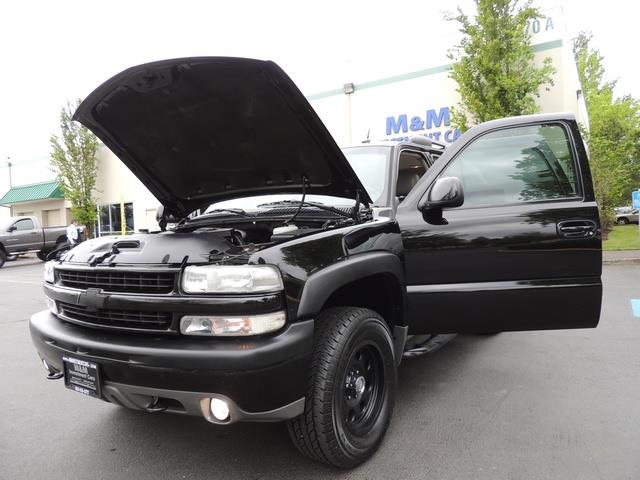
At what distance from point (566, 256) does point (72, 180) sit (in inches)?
1004

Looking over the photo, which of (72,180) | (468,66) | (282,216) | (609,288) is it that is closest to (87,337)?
(282,216)

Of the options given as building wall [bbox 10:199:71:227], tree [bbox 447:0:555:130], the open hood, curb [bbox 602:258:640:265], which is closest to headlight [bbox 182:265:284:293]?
the open hood

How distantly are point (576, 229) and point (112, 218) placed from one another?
2540 centimetres

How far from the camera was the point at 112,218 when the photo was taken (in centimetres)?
2502

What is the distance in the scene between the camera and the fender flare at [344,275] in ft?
7.32

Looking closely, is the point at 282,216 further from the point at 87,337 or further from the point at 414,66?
the point at 414,66

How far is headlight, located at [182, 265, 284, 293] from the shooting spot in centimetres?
211

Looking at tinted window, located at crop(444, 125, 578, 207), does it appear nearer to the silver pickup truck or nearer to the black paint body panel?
the black paint body panel

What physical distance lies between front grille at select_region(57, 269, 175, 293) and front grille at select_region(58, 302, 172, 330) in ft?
0.36

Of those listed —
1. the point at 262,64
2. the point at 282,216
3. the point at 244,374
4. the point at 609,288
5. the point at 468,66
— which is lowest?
the point at 609,288

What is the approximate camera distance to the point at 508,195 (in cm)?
326

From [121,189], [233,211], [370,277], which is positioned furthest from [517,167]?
[121,189]

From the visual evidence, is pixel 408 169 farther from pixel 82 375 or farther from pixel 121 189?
pixel 121 189

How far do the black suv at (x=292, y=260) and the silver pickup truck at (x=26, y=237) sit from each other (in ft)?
59.1
